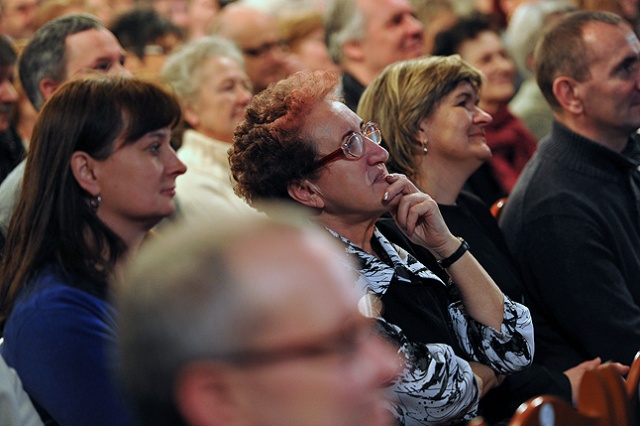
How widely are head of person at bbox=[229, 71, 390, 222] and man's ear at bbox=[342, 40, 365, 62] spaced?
2.20 m

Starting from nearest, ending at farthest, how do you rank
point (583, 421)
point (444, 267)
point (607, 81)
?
point (583, 421) < point (444, 267) < point (607, 81)

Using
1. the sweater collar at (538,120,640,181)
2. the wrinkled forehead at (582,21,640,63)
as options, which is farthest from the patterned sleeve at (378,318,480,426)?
the wrinkled forehead at (582,21,640,63)

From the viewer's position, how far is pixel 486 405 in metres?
2.61

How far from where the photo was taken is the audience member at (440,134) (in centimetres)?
292

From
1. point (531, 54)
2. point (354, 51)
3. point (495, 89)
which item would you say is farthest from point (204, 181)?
point (531, 54)

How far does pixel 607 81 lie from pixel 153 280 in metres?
2.74

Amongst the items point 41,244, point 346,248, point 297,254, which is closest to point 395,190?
point 346,248

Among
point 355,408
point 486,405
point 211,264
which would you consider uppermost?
point 211,264

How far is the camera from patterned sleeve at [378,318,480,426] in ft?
7.03

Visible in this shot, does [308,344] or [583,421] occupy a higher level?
[308,344]

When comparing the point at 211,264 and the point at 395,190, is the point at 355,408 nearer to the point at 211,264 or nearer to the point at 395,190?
the point at 211,264

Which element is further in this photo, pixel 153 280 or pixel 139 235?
pixel 139 235

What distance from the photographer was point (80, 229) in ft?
7.66

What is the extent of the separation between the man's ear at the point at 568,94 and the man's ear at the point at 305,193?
4.69ft
